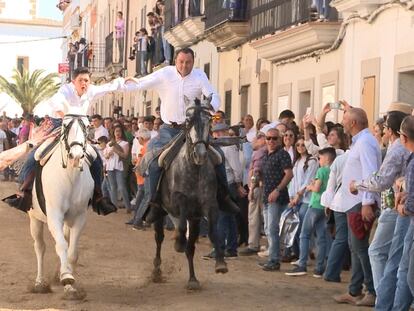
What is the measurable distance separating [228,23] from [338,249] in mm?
15855

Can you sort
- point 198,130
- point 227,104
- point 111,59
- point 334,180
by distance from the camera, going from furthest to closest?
point 111,59, point 227,104, point 334,180, point 198,130

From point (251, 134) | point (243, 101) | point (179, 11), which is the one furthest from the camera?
point (179, 11)

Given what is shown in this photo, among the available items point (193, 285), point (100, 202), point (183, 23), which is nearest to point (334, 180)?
point (193, 285)

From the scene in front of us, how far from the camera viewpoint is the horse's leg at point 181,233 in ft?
41.9

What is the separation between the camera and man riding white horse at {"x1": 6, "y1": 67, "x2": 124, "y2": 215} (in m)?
12.1

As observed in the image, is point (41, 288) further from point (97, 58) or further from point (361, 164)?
point (97, 58)

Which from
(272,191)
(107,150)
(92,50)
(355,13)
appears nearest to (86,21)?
(92,50)

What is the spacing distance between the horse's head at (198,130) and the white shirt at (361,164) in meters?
1.61

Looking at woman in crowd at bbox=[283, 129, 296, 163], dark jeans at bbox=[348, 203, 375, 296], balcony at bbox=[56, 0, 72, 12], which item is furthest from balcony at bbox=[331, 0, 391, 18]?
balcony at bbox=[56, 0, 72, 12]

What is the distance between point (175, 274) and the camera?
14391 millimetres

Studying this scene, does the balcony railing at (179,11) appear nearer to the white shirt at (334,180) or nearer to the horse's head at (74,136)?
the white shirt at (334,180)

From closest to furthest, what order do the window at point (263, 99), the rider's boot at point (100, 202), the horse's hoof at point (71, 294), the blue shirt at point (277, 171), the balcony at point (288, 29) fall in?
the horse's hoof at point (71, 294)
the rider's boot at point (100, 202)
the blue shirt at point (277, 171)
the balcony at point (288, 29)
the window at point (263, 99)

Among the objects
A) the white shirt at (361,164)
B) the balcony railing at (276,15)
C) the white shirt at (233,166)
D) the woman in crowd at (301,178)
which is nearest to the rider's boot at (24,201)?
the white shirt at (361,164)

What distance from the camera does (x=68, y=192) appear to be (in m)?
11.9
